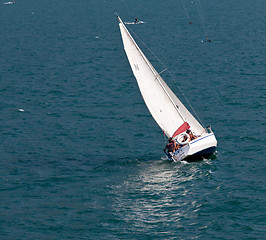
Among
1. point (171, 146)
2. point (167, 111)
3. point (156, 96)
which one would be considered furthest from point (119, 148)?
point (156, 96)

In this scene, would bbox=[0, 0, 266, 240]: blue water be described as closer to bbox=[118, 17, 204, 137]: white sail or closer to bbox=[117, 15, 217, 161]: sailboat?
bbox=[117, 15, 217, 161]: sailboat

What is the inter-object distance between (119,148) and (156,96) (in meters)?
8.93

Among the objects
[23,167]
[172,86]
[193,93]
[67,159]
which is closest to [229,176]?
[67,159]

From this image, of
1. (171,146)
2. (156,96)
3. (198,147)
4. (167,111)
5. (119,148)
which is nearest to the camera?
(198,147)

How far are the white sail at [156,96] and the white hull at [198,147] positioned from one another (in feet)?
8.54

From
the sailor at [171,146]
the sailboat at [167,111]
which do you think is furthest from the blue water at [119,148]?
the sailboat at [167,111]

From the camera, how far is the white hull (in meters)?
47.8

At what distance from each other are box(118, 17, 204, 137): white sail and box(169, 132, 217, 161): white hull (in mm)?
2604

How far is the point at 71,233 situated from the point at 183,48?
257 ft

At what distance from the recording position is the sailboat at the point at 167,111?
47.9 metres

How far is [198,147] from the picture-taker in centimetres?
4784

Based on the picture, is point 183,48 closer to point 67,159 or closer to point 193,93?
point 193,93

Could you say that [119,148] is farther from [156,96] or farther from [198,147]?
[198,147]

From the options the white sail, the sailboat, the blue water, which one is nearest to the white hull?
the sailboat
